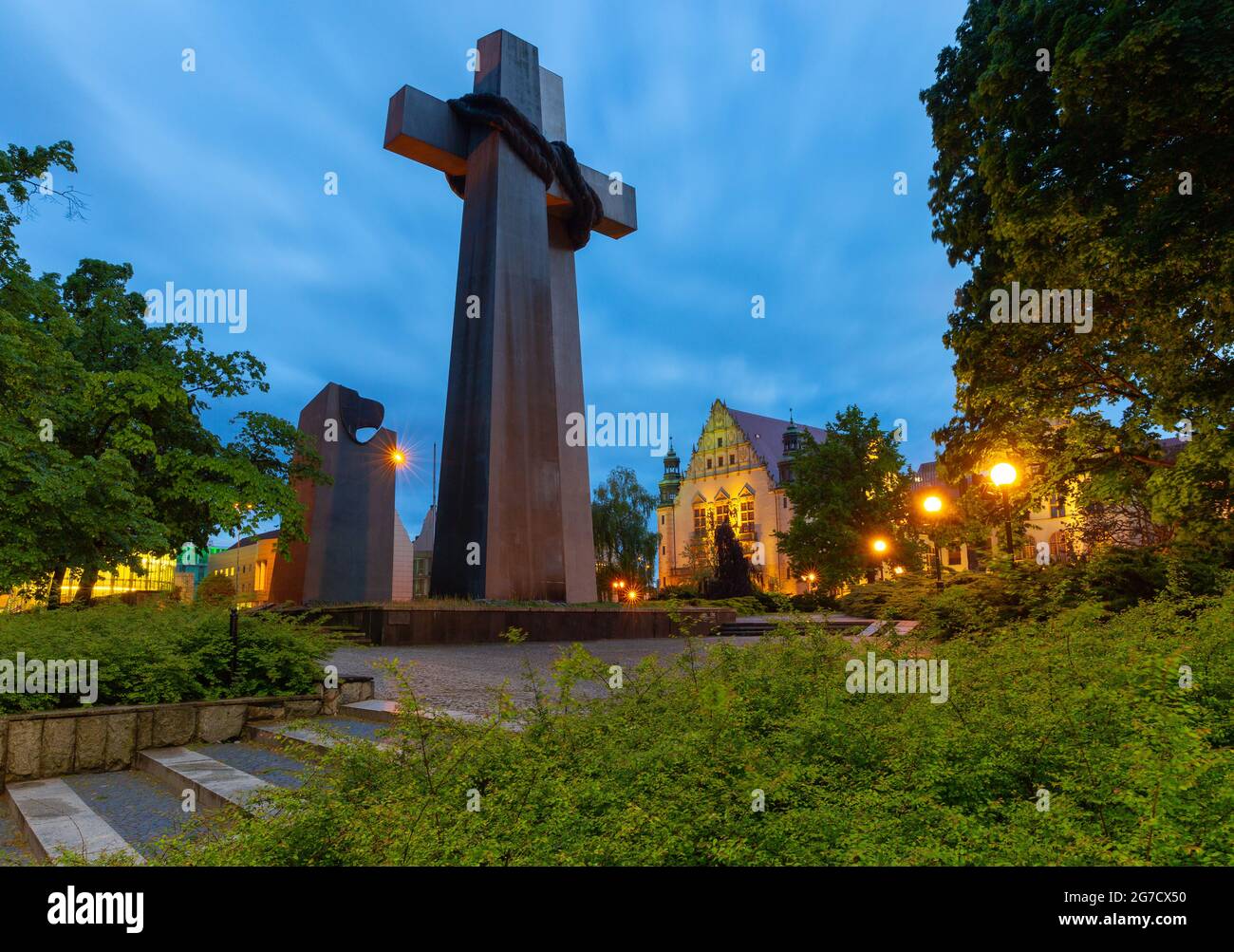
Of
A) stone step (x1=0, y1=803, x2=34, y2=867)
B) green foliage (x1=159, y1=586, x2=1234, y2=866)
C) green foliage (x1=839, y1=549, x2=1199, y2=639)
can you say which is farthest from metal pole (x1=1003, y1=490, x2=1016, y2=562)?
stone step (x1=0, y1=803, x2=34, y2=867)

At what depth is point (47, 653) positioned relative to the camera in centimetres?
759

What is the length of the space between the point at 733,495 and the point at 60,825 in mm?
73395

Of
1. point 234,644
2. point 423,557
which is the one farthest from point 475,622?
point 423,557

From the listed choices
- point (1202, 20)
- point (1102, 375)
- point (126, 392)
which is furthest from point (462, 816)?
point (126, 392)

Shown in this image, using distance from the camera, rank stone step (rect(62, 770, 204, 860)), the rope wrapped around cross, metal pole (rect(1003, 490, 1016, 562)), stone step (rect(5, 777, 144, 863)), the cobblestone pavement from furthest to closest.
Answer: the rope wrapped around cross < metal pole (rect(1003, 490, 1016, 562)) < the cobblestone pavement < stone step (rect(62, 770, 204, 860)) < stone step (rect(5, 777, 144, 863))

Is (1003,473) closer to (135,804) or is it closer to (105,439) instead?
(135,804)

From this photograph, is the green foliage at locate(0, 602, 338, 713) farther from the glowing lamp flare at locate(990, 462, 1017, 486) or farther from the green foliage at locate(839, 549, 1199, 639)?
the glowing lamp flare at locate(990, 462, 1017, 486)

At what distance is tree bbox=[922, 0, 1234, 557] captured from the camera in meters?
10.7

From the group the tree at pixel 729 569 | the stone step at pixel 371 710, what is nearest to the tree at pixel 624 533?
the tree at pixel 729 569

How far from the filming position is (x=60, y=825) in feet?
16.7

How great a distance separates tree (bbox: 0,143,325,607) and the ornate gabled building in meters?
51.0

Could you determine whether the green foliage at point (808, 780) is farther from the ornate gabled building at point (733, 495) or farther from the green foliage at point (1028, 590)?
the ornate gabled building at point (733, 495)

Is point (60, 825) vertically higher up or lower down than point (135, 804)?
higher up

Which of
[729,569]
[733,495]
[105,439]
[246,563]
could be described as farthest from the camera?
[246,563]
